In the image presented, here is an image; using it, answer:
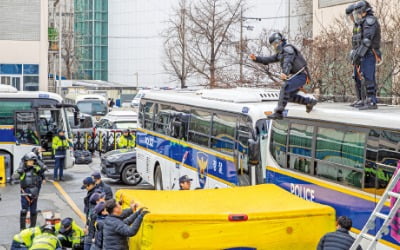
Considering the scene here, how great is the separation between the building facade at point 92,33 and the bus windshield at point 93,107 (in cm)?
5635

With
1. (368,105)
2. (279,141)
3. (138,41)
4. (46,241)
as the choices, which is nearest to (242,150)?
(279,141)

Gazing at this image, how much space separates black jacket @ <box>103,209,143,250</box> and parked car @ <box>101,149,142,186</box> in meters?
13.2

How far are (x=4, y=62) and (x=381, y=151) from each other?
4370 centimetres

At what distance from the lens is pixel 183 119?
18.2 meters

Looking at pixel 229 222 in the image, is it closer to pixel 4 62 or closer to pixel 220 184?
pixel 220 184

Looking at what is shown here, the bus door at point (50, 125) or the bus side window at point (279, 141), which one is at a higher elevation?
the bus side window at point (279, 141)

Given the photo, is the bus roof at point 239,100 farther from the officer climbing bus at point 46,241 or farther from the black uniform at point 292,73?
the officer climbing bus at point 46,241

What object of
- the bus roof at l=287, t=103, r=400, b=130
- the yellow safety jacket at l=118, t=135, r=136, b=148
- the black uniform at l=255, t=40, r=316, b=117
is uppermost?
the black uniform at l=255, t=40, r=316, b=117

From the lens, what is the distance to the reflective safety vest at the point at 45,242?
888 cm

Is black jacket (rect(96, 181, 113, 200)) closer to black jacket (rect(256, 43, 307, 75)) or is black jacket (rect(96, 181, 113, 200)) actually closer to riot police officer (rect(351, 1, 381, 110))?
black jacket (rect(256, 43, 307, 75))

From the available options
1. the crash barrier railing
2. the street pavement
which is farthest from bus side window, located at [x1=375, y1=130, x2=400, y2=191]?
the crash barrier railing

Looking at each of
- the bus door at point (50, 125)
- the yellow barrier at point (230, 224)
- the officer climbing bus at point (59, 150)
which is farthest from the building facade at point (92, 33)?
the yellow barrier at point (230, 224)

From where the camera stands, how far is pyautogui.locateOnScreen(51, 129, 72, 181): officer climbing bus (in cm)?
2294

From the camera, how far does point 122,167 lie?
2244cm
